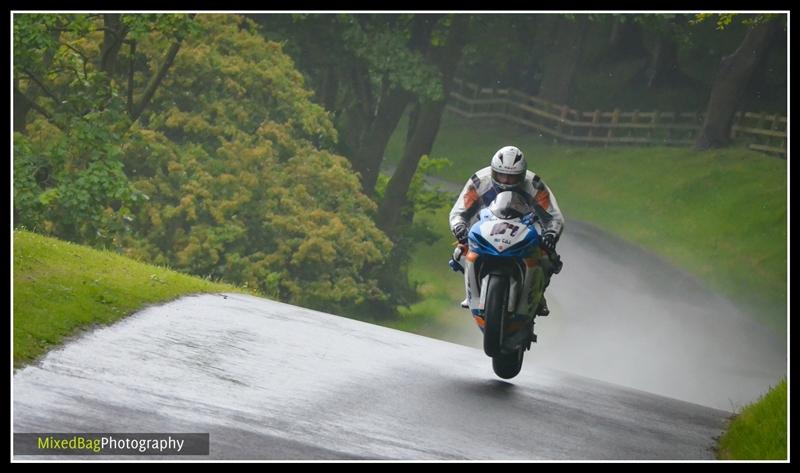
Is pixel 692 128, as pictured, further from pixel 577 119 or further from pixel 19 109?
pixel 19 109

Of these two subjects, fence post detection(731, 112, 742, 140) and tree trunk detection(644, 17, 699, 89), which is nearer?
fence post detection(731, 112, 742, 140)

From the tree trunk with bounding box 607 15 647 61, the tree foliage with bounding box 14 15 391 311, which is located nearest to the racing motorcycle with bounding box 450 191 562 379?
the tree foliage with bounding box 14 15 391 311

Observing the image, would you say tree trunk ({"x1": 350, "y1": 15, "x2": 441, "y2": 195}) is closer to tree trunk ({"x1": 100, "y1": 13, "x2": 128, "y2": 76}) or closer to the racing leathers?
tree trunk ({"x1": 100, "y1": 13, "x2": 128, "y2": 76})

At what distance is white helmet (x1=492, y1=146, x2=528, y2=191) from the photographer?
13695 millimetres

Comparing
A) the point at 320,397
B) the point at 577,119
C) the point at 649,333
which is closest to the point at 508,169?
the point at 320,397

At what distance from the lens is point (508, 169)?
13680mm

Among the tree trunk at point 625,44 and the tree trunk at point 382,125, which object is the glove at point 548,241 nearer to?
the tree trunk at point 382,125

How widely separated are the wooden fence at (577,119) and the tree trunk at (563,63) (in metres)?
0.79

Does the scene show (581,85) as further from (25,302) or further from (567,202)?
(25,302)

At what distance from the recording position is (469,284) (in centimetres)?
1363

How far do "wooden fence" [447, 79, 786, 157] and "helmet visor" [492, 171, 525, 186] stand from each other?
34.1 metres

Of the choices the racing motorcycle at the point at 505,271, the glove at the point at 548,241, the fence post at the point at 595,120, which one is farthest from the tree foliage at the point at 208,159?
→ the fence post at the point at 595,120
